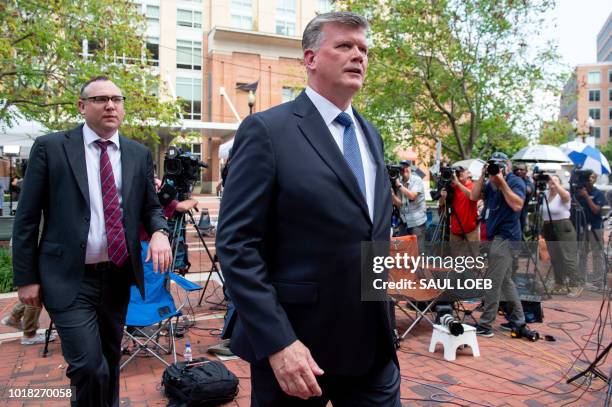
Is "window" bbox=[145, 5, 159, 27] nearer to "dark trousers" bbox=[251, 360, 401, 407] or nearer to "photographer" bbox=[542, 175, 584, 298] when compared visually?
"photographer" bbox=[542, 175, 584, 298]

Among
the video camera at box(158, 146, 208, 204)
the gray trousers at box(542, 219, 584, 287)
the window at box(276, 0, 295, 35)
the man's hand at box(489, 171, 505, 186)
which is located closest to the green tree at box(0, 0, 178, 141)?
the video camera at box(158, 146, 208, 204)

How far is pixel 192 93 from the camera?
3562cm

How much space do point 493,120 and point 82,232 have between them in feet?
40.5

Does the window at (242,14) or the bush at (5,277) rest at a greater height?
the window at (242,14)

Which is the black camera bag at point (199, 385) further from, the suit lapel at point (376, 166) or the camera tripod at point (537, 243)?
the camera tripod at point (537, 243)

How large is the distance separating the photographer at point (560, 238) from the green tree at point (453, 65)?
4.95 m

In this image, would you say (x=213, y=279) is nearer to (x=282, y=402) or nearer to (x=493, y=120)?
(x=282, y=402)

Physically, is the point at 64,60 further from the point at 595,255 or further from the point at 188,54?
the point at 188,54

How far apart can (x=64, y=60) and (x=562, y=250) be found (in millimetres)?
8804

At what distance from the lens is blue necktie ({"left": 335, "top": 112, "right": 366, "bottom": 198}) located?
176 centimetres

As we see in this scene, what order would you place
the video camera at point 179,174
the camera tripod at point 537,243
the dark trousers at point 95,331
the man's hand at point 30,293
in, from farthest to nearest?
1. the camera tripod at point 537,243
2. the video camera at point 179,174
3. the man's hand at point 30,293
4. the dark trousers at point 95,331

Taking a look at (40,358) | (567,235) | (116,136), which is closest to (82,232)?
(116,136)

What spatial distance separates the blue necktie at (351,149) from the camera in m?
1.76

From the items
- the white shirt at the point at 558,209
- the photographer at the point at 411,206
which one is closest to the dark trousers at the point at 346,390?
the photographer at the point at 411,206
